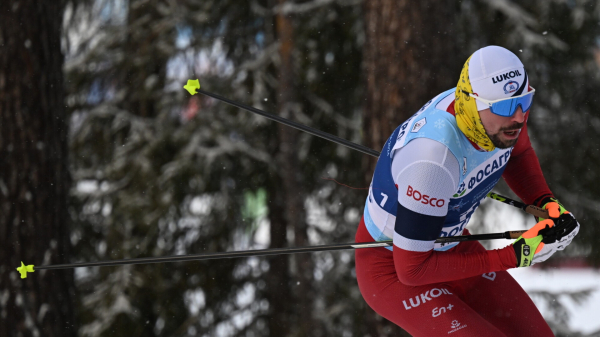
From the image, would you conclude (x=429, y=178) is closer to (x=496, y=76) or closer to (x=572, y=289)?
(x=496, y=76)

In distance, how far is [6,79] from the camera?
15.1ft

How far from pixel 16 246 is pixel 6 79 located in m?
1.36

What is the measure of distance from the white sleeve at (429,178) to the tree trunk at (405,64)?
1972 millimetres

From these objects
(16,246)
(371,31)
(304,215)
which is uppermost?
(371,31)

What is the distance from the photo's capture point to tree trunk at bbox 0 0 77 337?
452cm

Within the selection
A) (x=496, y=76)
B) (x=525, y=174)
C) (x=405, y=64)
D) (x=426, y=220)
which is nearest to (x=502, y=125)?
(x=496, y=76)

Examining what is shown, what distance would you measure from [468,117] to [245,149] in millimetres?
4454

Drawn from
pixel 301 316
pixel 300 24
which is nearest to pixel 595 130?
pixel 300 24

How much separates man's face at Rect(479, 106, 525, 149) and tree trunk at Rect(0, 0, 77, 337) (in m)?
3.75

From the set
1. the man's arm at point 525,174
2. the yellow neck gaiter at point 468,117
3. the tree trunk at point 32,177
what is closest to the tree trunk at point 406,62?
the man's arm at point 525,174

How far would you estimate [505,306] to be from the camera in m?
2.63

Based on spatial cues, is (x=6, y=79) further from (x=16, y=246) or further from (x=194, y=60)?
(x=194, y=60)

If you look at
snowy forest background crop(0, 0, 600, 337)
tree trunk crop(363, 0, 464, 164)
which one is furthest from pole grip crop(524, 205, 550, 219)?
snowy forest background crop(0, 0, 600, 337)

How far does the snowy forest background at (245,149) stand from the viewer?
588 cm
